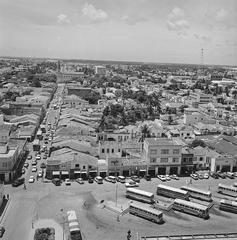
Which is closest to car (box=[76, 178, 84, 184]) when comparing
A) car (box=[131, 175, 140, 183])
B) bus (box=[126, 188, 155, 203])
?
car (box=[131, 175, 140, 183])

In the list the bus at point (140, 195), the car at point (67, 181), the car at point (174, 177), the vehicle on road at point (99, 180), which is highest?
the bus at point (140, 195)

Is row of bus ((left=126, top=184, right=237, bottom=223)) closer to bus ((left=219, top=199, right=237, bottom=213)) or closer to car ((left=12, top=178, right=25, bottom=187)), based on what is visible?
bus ((left=219, top=199, right=237, bottom=213))

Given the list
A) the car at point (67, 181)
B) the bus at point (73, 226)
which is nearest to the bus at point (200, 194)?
the bus at point (73, 226)

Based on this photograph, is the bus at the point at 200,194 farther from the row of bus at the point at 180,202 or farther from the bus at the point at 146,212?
the bus at the point at 146,212

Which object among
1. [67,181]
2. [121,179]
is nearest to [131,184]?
[121,179]

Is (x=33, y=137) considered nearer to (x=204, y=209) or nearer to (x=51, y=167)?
(x=51, y=167)

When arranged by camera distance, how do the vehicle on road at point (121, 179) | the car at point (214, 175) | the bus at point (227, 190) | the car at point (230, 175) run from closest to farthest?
1. the bus at point (227, 190)
2. the vehicle on road at point (121, 179)
3. the car at point (214, 175)
4. the car at point (230, 175)

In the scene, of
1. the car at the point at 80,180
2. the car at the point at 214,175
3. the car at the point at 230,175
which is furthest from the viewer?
the car at the point at 230,175
